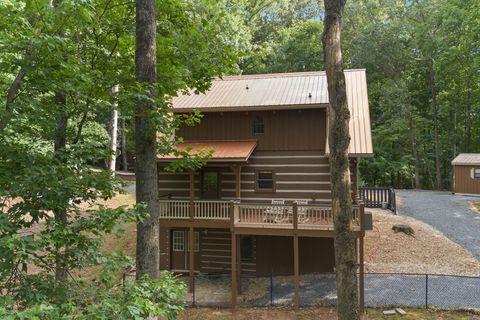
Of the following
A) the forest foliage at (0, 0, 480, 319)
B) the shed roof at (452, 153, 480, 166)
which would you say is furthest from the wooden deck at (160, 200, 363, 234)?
the shed roof at (452, 153, 480, 166)

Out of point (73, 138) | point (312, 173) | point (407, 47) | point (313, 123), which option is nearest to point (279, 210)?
point (312, 173)

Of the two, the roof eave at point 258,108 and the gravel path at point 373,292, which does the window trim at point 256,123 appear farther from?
the gravel path at point 373,292

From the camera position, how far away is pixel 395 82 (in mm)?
35438

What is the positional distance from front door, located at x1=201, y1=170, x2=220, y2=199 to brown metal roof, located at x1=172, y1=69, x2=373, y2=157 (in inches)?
117

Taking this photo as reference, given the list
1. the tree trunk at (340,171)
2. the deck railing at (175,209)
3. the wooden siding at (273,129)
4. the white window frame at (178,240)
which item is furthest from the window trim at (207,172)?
the tree trunk at (340,171)

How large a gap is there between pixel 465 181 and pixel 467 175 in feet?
1.62

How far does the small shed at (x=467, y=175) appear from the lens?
27891 millimetres

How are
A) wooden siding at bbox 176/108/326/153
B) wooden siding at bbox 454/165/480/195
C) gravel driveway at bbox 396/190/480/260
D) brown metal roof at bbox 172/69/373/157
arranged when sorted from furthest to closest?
wooden siding at bbox 454/165/480/195 < gravel driveway at bbox 396/190/480/260 < wooden siding at bbox 176/108/326/153 < brown metal roof at bbox 172/69/373/157

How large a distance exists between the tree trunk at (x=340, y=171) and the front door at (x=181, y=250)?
36.2ft

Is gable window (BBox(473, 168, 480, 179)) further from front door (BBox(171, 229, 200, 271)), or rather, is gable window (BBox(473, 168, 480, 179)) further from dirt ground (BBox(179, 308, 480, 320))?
front door (BBox(171, 229, 200, 271))

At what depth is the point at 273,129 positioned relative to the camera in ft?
55.1

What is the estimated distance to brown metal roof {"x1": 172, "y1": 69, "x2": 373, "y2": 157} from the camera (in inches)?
616

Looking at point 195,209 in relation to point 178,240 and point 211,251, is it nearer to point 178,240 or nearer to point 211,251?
point 211,251

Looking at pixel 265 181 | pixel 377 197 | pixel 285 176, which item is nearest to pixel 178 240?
pixel 265 181
